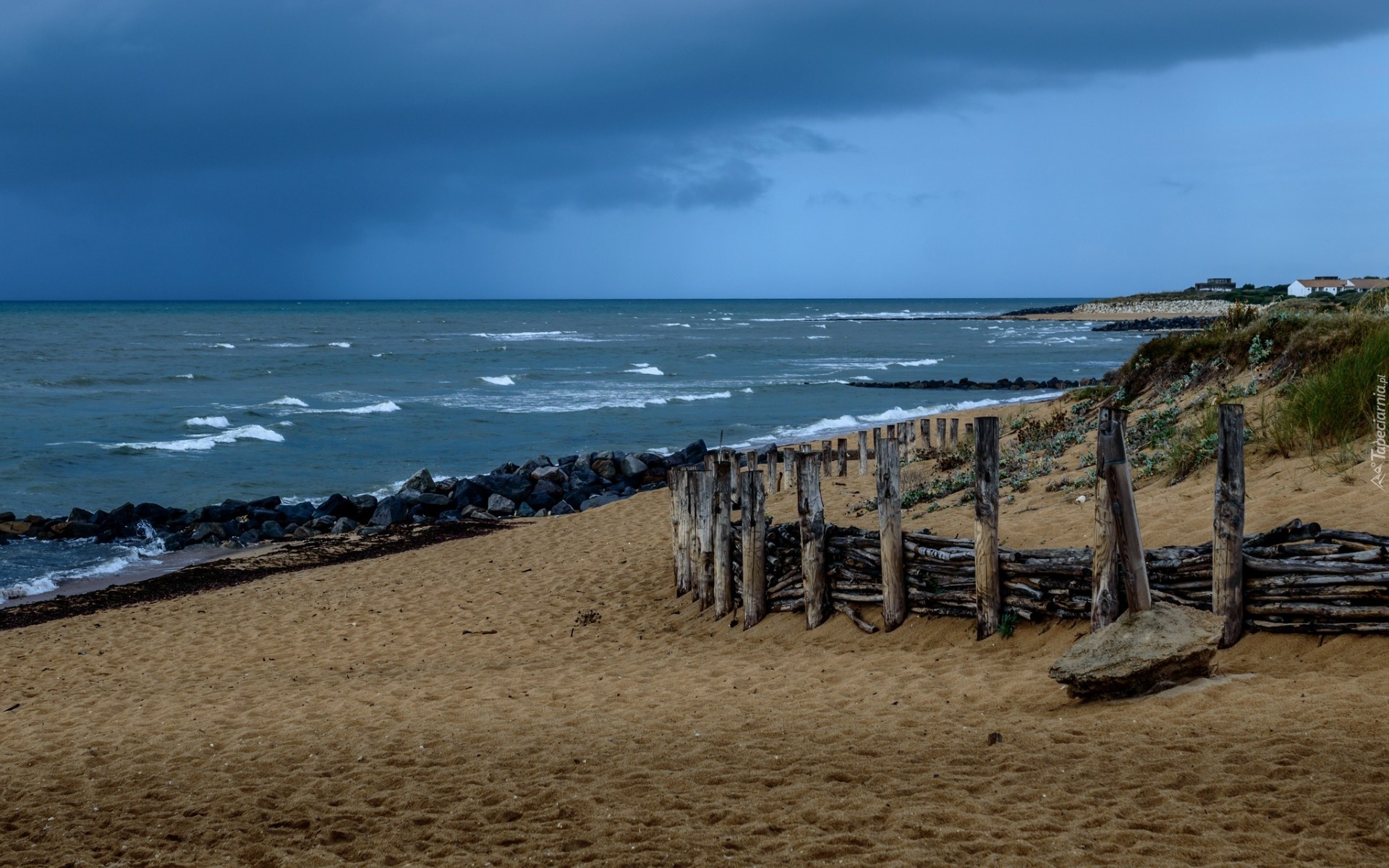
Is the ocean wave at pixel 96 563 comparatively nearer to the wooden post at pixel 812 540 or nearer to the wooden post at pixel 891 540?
the wooden post at pixel 812 540

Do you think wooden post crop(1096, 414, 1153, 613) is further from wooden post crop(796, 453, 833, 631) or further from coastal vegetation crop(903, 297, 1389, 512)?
coastal vegetation crop(903, 297, 1389, 512)

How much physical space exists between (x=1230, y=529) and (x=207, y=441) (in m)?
30.1

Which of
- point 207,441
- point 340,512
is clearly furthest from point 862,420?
point 207,441

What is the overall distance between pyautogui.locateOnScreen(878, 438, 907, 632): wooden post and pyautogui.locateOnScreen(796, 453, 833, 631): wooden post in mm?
664

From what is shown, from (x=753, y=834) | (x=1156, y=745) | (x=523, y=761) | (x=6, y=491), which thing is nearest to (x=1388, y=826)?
(x=1156, y=745)

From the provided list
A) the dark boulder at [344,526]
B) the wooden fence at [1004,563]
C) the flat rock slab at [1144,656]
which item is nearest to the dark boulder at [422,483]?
the dark boulder at [344,526]

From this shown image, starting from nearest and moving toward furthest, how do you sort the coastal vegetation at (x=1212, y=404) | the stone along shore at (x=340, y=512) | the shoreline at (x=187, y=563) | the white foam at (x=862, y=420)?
the coastal vegetation at (x=1212, y=404) → the shoreline at (x=187, y=563) → the stone along shore at (x=340, y=512) → the white foam at (x=862, y=420)

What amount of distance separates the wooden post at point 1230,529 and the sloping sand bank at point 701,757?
24 cm

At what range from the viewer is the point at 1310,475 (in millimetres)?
10555

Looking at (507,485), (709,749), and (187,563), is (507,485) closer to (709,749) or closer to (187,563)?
(187,563)

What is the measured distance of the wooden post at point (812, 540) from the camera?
9680mm

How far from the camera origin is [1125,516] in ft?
22.8

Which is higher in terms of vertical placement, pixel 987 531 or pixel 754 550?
pixel 987 531

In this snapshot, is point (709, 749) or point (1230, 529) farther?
point (1230, 529)
